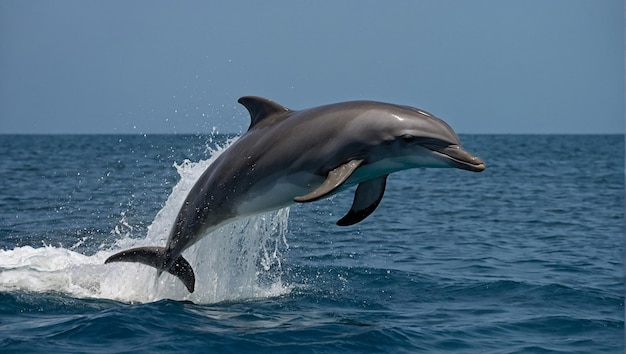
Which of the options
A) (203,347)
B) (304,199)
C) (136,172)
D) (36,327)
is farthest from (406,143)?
(136,172)

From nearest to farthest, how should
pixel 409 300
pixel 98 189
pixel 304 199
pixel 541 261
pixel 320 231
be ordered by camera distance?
pixel 304 199 → pixel 409 300 → pixel 541 261 → pixel 320 231 → pixel 98 189

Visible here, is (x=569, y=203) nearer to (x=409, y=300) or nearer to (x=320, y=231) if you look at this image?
(x=320, y=231)

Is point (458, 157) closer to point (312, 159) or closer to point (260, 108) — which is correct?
point (312, 159)

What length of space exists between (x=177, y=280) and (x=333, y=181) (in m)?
3.41

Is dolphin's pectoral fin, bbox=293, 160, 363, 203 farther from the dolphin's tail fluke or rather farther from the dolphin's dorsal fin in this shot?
the dolphin's tail fluke

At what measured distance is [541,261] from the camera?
1476 cm

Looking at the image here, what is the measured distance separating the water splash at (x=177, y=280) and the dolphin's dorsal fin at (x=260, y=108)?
135cm

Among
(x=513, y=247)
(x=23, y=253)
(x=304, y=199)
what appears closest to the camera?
(x=304, y=199)

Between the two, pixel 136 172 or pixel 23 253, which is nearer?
pixel 23 253

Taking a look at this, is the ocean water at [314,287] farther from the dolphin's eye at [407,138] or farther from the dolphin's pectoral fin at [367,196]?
the dolphin's eye at [407,138]

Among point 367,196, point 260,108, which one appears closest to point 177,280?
point 260,108

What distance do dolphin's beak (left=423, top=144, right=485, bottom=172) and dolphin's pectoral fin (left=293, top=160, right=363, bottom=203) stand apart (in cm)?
68

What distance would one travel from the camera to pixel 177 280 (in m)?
11.0

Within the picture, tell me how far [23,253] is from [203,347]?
5.90 meters
